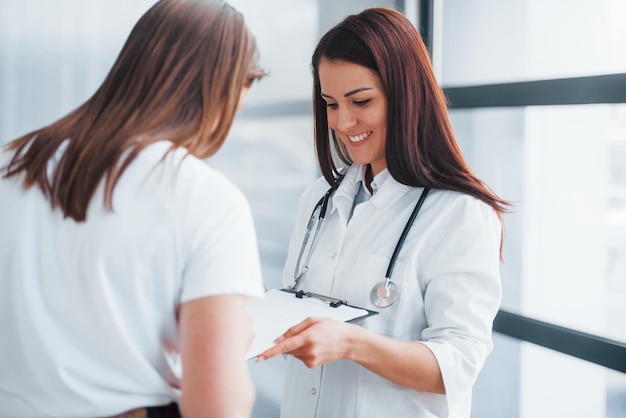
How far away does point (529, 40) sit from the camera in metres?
2.00

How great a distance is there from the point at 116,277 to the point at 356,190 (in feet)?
2.85

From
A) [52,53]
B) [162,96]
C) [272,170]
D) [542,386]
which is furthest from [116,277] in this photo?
[542,386]

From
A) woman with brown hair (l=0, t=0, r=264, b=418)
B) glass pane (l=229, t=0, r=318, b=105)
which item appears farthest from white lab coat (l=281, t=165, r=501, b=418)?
glass pane (l=229, t=0, r=318, b=105)

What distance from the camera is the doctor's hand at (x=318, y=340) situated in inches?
39.8

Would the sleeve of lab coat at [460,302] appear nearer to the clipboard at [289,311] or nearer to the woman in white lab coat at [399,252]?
the woman in white lab coat at [399,252]

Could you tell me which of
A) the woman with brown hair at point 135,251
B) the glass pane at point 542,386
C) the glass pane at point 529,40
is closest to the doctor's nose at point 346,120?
the woman with brown hair at point 135,251

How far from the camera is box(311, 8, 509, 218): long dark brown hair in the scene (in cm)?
126

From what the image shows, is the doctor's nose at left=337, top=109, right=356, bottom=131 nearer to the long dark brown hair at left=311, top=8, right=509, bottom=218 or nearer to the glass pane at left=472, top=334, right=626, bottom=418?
the long dark brown hair at left=311, top=8, right=509, bottom=218

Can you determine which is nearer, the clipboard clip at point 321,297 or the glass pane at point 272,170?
the clipboard clip at point 321,297

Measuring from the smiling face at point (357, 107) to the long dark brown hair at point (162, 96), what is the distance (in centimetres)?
56

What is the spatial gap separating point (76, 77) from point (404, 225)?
1097 mm

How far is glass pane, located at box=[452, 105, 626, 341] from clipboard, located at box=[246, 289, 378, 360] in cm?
104

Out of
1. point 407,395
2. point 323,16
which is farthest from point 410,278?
point 323,16

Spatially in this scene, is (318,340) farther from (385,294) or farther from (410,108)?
(410,108)
